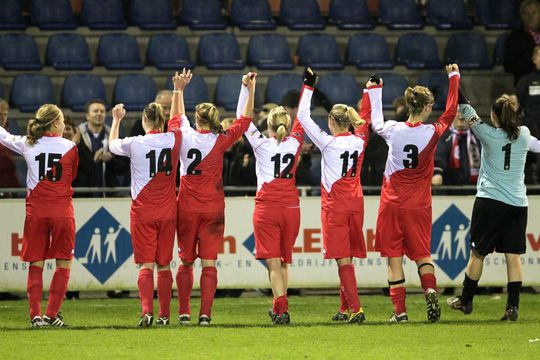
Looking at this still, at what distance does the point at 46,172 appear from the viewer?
10812mm

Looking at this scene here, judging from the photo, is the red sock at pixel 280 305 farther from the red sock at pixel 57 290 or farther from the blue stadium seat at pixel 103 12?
the blue stadium seat at pixel 103 12

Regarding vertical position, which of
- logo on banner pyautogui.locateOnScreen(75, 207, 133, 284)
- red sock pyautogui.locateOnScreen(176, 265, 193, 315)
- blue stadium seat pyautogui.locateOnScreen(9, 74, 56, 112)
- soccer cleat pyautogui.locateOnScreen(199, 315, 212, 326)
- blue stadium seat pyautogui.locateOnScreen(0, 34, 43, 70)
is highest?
blue stadium seat pyautogui.locateOnScreen(0, 34, 43, 70)

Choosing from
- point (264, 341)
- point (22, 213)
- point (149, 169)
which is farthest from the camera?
point (22, 213)

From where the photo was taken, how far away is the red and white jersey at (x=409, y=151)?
1087 centimetres

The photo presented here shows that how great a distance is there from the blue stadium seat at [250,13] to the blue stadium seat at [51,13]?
2.63 metres

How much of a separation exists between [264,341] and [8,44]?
9800 millimetres

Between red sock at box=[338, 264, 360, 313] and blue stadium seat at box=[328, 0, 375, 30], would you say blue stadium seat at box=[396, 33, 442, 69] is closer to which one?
blue stadium seat at box=[328, 0, 375, 30]

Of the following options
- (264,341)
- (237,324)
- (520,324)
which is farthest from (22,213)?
(520,324)

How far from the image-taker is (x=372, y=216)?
14.1m

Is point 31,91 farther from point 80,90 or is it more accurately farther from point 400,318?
point 400,318

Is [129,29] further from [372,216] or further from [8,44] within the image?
[372,216]

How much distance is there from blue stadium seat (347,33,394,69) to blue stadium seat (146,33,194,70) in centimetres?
269

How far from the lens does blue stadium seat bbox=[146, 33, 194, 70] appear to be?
59.6ft

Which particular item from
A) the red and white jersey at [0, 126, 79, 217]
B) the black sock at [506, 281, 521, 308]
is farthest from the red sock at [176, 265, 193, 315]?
the black sock at [506, 281, 521, 308]
